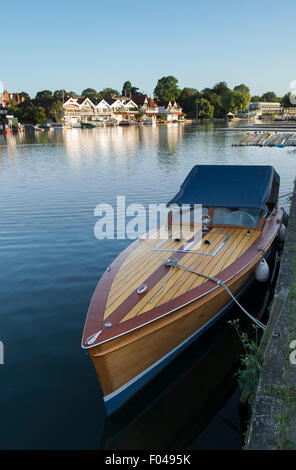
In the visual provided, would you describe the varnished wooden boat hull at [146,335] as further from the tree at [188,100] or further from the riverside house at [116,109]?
the tree at [188,100]

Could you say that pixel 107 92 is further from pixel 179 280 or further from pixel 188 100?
pixel 179 280

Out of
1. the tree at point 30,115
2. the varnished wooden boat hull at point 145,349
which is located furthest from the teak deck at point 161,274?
the tree at point 30,115

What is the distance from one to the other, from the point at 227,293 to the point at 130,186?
15.2m

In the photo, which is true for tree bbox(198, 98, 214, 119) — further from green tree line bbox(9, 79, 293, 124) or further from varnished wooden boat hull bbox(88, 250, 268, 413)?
varnished wooden boat hull bbox(88, 250, 268, 413)

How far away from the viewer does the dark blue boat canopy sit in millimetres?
9102

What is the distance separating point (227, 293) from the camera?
23.5 feet

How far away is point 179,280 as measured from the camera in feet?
22.7

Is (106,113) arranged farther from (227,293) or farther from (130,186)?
(227,293)

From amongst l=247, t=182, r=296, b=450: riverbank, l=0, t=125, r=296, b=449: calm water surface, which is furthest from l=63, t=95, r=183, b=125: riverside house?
l=247, t=182, r=296, b=450: riverbank

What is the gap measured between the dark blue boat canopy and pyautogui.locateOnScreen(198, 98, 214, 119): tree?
4940 inches

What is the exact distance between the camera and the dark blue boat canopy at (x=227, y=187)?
29.9 ft

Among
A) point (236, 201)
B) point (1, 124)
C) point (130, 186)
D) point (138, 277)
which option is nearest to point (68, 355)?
point (138, 277)

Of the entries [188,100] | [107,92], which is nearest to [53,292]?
[188,100]

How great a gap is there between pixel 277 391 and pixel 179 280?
2.97 m
